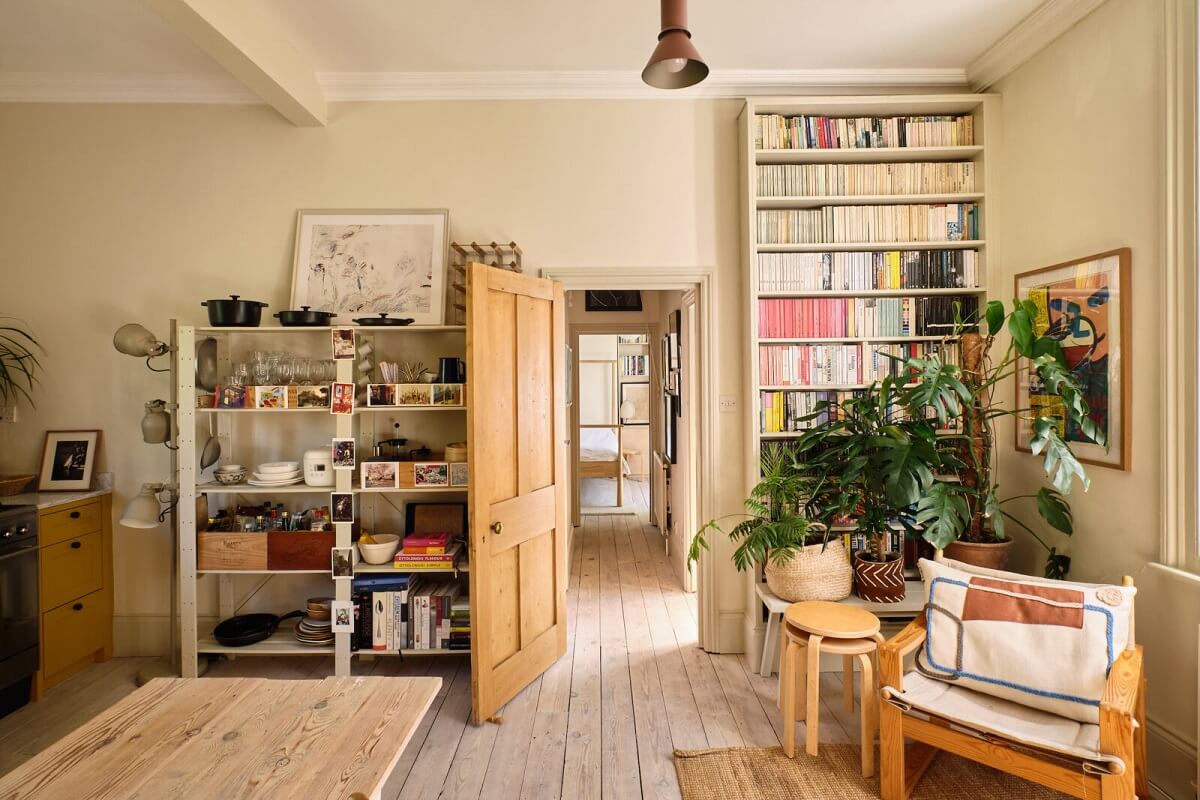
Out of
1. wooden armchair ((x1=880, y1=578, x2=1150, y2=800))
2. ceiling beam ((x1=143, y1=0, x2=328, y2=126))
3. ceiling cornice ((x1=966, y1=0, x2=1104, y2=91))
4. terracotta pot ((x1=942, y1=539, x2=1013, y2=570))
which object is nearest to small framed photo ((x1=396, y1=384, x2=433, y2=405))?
ceiling beam ((x1=143, y1=0, x2=328, y2=126))

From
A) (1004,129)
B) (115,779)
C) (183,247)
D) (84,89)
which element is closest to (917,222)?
(1004,129)

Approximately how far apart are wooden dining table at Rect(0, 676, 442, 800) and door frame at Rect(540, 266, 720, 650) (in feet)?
6.58

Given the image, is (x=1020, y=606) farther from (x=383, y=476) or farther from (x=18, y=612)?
(x=18, y=612)

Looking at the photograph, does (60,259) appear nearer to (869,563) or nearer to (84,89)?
(84,89)

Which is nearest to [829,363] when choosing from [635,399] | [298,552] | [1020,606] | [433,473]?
[1020,606]

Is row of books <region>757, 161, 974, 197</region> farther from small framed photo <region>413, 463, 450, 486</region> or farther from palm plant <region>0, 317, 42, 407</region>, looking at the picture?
palm plant <region>0, 317, 42, 407</region>

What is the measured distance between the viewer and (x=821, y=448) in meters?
3.07

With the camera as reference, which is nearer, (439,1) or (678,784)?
(678,784)

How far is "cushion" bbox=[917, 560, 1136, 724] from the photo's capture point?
6.35 feet

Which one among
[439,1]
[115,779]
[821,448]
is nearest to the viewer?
[115,779]

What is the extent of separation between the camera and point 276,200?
130 inches

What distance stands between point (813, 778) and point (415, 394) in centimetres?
235

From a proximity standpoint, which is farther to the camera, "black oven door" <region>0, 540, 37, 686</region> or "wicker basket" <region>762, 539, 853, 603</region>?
"wicker basket" <region>762, 539, 853, 603</region>

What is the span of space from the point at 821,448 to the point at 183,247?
3.59m
